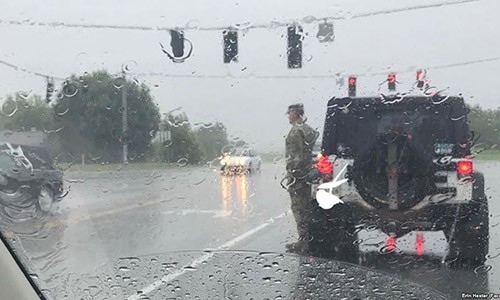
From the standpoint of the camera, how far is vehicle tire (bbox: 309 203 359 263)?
17.0ft

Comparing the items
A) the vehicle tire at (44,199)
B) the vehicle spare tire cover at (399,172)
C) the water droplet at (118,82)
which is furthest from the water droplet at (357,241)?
the vehicle tire at (44,199)

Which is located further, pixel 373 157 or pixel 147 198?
pixel 147 198

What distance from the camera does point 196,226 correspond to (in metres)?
6.31

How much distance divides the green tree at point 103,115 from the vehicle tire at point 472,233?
2456 mm

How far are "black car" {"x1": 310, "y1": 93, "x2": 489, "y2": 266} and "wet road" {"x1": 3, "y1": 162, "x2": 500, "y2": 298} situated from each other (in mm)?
142

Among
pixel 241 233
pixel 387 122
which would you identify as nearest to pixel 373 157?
pixel 387 122

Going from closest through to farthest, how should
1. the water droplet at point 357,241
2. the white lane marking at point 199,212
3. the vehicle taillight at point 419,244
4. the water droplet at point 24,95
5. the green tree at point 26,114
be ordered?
the green tree at point 26,114
the water droplet at point 24,95
the water droplet at point 357,241
the vehicle taillight at point 419,244
the white lane marking at point 199,212

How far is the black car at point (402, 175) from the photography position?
17.5 ft

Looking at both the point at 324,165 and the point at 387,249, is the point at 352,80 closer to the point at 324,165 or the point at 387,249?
the point at 324,165

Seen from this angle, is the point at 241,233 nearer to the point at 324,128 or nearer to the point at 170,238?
the point at 170,238

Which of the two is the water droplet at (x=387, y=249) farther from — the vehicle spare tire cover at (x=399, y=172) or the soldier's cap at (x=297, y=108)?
the soldier's cap at (x=297, y=108)

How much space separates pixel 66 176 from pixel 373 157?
7.64ft

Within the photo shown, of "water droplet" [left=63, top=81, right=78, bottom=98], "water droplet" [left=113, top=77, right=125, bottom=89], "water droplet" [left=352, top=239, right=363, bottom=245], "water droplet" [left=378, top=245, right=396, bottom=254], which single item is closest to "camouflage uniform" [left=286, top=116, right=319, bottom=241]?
"water droplet" [left=352, top=239, right=363, bottom=245]

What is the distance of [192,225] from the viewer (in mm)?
6324
